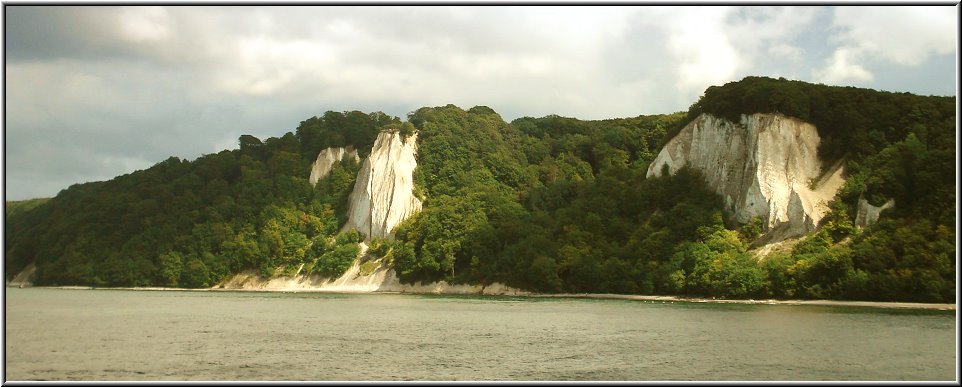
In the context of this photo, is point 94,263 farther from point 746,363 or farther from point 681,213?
point 746,363

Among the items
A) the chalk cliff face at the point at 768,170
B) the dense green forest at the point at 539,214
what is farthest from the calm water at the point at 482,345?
the chalk cliff face at the point at 768,170

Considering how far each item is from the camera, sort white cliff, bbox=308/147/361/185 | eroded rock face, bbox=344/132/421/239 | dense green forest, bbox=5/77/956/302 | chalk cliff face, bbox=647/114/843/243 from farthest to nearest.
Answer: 1. white cliff, bbox=308/147/361/185
2. eroded rock face, bbox=344/132/421/239
3. chalk cliff face, bbox=647/114/843/243
4. dense green forest, bbox=5/77/956/302

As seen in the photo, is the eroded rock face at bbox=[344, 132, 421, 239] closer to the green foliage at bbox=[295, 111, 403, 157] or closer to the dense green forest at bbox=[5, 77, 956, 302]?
the dense green forest at bbox=[5, 77, 956, 302]

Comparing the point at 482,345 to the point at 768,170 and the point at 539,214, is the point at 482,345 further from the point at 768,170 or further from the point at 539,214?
the point at 539,214

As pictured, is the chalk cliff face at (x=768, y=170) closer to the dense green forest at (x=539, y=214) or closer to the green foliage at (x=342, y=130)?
the dense green forest at (x=539, y=214)

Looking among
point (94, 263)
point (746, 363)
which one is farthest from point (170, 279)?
point (746, 363)

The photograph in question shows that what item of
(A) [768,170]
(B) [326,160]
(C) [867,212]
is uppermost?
(B) [326,160]

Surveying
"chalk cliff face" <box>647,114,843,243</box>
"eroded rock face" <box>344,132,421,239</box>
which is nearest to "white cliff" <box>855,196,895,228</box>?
"chalk cliff face" <box>647,114,843,243</box>

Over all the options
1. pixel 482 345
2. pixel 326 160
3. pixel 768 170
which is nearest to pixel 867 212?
pixel 768 170
